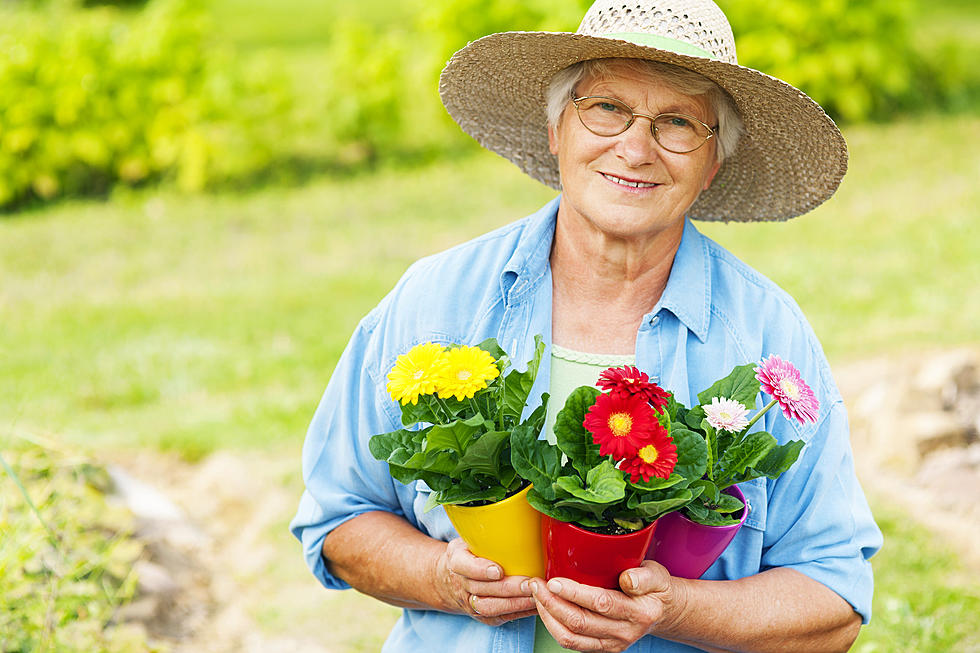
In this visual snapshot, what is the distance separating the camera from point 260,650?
3.78 meters

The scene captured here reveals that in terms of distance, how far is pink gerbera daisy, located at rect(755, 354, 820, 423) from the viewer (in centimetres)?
158

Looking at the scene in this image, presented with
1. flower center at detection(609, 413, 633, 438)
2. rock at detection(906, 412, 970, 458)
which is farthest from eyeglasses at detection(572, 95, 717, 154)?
rock at detection(906, 412, 970, 458)

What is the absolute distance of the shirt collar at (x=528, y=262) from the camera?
6.59 ft

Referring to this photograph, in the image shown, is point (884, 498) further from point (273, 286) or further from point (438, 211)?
point (438, 211)

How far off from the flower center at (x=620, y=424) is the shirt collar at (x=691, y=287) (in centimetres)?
52

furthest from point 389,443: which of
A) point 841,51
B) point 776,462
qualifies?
point 841,51

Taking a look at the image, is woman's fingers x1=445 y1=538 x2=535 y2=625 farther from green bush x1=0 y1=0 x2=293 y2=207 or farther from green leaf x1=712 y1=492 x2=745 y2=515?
green bush x1=0 y1=0 x2=293 y2=207

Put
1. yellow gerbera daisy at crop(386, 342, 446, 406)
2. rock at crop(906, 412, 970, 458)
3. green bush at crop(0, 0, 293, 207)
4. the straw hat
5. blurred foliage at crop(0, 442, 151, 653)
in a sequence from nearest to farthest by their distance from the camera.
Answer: yellow gerbera daisy at crop(386, 342, 446, 406) < the straw hat < blurred foliage at crop(0, 442, 151, 653) < rock at crop(906, 412, 970, 458) < green bush at crop(0, 0, 293, 207)

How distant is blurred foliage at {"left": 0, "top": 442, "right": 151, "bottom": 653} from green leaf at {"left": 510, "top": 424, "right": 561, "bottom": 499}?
1.25 meters

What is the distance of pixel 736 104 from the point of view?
201cm

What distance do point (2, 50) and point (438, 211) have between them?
13.2 feet

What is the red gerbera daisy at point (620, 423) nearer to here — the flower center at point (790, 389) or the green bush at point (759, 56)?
the flower center at point (790, 389)

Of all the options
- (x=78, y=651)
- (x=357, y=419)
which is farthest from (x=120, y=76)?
(x=357, y=419)

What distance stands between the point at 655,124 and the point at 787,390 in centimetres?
57
